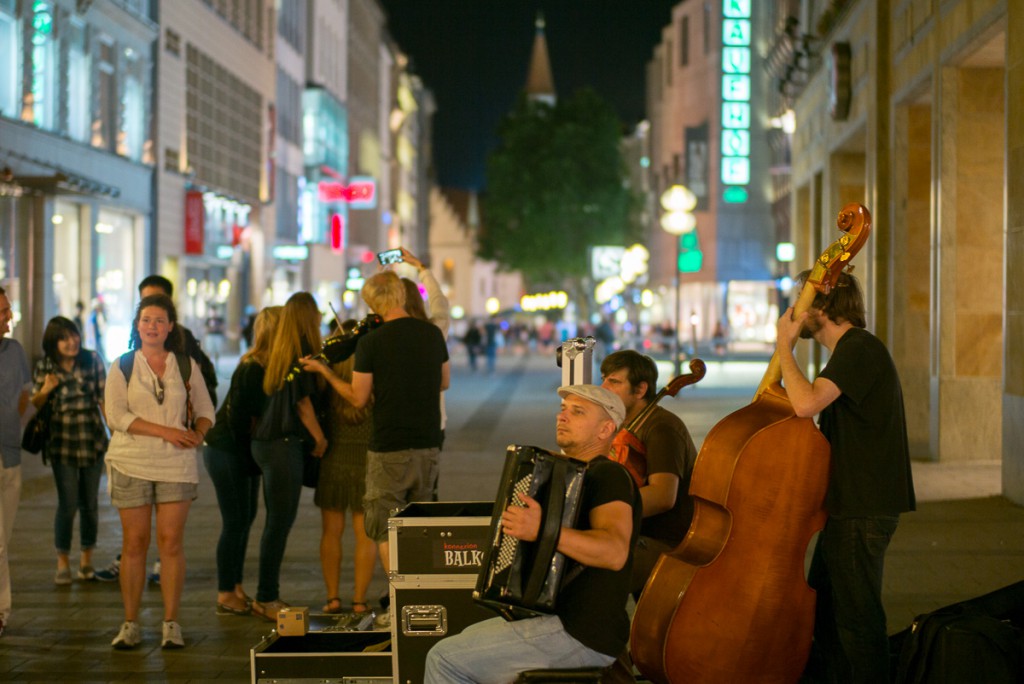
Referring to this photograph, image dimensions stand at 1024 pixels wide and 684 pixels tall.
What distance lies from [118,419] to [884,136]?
12630mm

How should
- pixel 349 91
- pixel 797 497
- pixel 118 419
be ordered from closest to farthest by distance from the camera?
pixel 797 497 → pixel 118 419 → pixel 349 91

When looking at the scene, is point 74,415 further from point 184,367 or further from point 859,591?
point 859,591

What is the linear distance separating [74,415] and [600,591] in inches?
209

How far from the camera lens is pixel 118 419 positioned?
23.4ft

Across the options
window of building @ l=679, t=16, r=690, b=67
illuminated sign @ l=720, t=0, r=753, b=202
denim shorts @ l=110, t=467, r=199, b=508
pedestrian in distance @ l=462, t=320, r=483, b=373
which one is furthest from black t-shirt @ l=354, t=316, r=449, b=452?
window of building @ l=679, t=16, r=690, b=67

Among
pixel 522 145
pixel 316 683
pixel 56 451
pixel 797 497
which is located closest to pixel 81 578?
pixel 56 451

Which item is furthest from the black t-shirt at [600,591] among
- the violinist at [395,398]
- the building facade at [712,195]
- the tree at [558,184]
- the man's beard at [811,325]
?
the tree at [558,184]

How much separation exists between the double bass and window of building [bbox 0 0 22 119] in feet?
73.6

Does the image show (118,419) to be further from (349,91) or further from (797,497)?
(349,91)

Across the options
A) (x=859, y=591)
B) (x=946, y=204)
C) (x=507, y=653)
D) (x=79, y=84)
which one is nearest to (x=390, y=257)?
(x=859, y=591)

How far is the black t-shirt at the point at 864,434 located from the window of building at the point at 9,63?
2256 cm

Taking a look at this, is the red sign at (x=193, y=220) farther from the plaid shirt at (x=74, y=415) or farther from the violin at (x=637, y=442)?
the violin at (x=637, y=442)

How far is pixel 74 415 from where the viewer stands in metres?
Result: 8.98

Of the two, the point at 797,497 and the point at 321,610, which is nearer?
the point at 797,497
